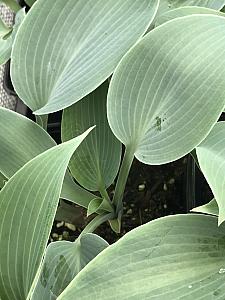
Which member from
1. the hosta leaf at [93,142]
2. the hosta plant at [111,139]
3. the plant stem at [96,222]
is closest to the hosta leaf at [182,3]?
the hosta plant at [111,139]

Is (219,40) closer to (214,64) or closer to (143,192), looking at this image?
(214,64)

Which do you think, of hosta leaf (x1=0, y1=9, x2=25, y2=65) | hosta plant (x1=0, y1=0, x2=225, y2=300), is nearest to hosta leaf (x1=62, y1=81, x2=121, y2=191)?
hosta plant (x1=0, y1=0, x2=225, y2=300)

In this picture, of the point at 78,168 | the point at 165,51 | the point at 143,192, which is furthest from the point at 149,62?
the point at 143,192

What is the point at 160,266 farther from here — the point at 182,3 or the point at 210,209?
the point at 182,3

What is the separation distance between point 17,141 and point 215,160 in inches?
8.2

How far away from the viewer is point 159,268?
45 cm

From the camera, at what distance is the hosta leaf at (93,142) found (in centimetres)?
62

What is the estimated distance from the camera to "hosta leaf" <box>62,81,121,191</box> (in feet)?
2.03

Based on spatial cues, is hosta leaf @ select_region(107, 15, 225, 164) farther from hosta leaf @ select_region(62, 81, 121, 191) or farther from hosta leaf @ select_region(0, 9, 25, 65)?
hosta leaf @ select_region(0, 9, 25, 65)

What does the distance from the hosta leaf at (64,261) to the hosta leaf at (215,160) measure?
119 millimetres

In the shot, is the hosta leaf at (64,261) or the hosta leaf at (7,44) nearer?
the hosta leaf at (64,261)

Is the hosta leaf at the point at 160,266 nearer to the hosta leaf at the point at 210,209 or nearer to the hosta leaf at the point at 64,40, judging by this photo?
the hosta leaf at the point at 210,209

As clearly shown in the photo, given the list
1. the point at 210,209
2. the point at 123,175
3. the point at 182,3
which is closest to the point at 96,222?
the point at 123,175

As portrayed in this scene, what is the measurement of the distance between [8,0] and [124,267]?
524 mm
